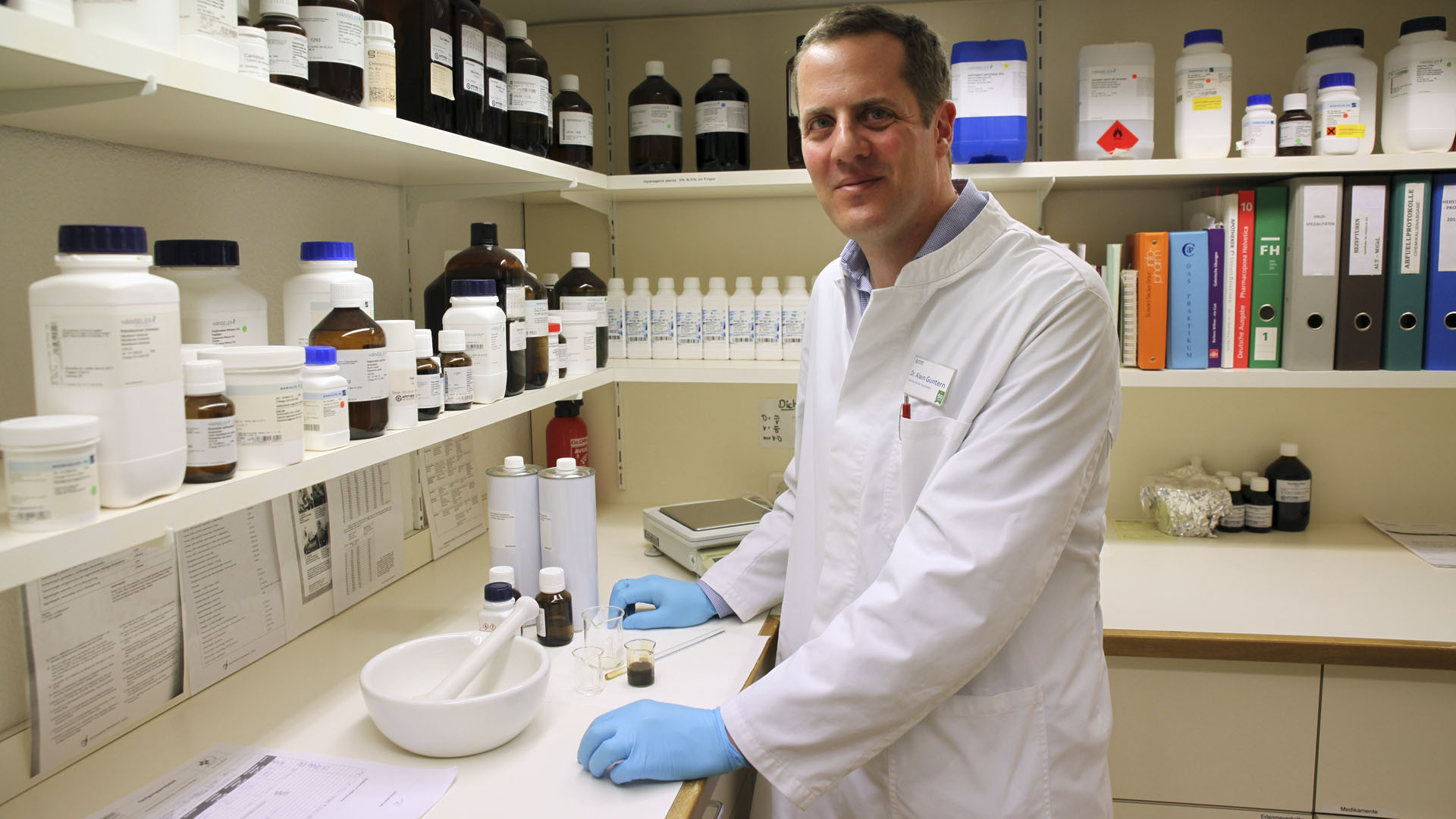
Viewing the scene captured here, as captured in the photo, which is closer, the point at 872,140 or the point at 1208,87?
the point at 872,140

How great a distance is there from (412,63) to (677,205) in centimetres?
106

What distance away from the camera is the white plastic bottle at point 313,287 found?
122 centimetres

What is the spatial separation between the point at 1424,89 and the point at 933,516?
1.55 metres

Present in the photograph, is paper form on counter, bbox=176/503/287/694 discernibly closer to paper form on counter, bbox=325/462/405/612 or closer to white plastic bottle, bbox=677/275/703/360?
paper form on counter, bbox=325/462/405/612

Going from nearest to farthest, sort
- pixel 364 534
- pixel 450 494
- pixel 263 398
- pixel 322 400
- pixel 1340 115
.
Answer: pixel 263 398, pixel 322 400, pixel 364 534, pixel 1340 115, pixel 450 494

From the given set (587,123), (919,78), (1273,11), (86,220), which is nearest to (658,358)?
(587,123)

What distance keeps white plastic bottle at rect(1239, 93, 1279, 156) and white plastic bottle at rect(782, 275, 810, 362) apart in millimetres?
963

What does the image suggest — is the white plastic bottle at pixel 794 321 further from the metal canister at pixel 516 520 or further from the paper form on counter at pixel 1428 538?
the paper form on counter at pixel 1428 538

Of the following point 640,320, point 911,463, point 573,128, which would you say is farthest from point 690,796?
point 573,128

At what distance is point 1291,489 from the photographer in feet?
7.32

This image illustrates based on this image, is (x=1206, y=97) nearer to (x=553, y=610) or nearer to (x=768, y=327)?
(x=768, y=327)

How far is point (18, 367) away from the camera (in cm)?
112

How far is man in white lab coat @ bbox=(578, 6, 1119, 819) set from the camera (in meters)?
1.14

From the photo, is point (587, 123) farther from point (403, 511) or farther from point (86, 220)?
point (86, 220)
